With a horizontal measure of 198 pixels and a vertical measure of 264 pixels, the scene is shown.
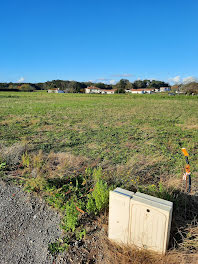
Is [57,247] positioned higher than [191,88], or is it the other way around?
[191,88]

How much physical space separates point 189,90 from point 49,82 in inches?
2592

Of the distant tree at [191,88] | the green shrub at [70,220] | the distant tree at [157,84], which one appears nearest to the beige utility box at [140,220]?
the green shrub at [70,220]

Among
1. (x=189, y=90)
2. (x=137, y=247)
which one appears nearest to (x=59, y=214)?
(x=137, y=247)

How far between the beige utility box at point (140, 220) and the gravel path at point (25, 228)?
0.80m

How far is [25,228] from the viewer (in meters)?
2.37

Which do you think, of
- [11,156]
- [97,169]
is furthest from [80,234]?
[11,156]

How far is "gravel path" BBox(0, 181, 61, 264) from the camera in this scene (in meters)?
1.99

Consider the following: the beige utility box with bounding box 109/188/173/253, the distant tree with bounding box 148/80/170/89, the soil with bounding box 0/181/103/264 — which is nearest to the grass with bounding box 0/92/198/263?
the soil with bounding box 0/181/103/264

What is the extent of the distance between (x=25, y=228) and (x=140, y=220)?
151cm

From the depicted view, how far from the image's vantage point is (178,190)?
10.1ft

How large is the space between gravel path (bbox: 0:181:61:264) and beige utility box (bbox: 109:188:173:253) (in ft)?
2.63

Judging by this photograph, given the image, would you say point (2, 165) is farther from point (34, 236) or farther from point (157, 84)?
point (157, 84)

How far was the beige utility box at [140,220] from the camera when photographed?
5.67ft

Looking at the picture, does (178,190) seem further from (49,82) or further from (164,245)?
(49,82)
